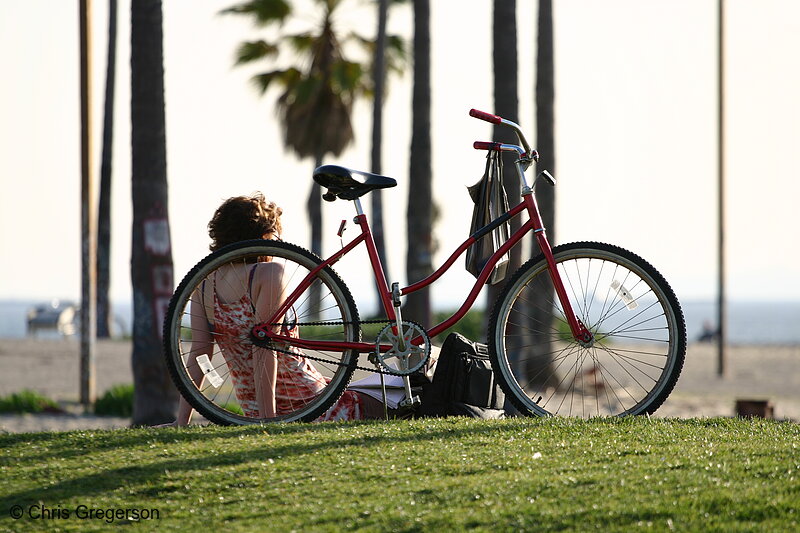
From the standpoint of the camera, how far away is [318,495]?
3.39m

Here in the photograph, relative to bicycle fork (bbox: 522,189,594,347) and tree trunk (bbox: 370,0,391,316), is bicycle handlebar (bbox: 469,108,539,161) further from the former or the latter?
tree trunk (bbox: 370,0,391,316)

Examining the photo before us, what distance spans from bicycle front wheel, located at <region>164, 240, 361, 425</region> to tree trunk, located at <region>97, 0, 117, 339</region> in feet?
59.8

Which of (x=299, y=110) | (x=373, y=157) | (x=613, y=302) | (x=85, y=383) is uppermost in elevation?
(x=299, y=110)

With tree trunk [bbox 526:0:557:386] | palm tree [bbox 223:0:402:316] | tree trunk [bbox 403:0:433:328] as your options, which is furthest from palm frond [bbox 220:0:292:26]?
tree trunk [bbox 526:0:557:386]

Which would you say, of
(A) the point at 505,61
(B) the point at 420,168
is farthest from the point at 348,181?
(B) the point at 420,168

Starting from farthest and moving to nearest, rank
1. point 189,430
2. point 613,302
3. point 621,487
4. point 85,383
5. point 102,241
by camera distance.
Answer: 1. point 102,241
2. point 85,383
3. point 613,302
4. point 189,430
5. point 621,487

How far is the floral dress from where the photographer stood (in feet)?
15.0

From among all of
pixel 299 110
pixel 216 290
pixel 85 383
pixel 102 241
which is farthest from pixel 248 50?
pixel 216 290

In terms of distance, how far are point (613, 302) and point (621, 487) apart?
Result: 1498mm

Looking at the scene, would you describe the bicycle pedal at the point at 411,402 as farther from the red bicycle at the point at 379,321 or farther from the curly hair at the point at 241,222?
the curly hair at the point at 241,222

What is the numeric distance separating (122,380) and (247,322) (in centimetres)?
1171

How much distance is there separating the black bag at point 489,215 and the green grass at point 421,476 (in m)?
0.71

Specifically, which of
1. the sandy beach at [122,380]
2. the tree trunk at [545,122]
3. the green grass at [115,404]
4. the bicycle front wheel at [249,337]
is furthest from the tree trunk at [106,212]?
the bicycle front wheel at [249,337]

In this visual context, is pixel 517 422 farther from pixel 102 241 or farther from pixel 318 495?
pixel 102 241
